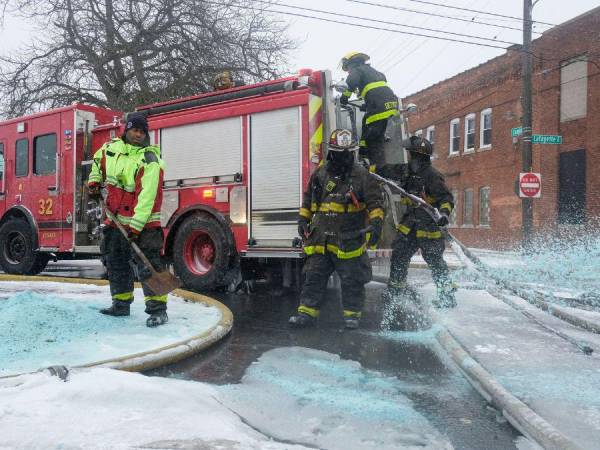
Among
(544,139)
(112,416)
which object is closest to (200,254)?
(112,416)

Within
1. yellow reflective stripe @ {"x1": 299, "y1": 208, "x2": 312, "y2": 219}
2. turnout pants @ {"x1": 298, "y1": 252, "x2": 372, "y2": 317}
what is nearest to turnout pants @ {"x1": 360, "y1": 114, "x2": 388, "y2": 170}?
yellow reflective stripe @ {"x1": 299, "y1": 208, "x2": 312, "y2": 219}

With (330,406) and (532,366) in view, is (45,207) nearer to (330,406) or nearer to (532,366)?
(330,406)

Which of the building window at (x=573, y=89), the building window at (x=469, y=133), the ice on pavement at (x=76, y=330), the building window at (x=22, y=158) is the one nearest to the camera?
the ice on pavement at (x=76, y=330)

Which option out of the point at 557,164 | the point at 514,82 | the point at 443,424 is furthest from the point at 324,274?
the point at 514,82

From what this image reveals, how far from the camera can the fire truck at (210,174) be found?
21.5 feet

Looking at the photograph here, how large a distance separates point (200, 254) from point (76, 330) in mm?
3215

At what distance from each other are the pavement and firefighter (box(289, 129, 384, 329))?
885 millimetres

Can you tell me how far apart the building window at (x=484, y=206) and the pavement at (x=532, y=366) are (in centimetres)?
1671

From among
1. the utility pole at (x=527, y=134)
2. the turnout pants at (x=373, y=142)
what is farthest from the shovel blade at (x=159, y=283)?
the utility pole at (x=527, y=134)

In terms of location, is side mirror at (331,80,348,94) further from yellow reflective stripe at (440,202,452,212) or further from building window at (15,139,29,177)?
building window at (15,139,29,177)

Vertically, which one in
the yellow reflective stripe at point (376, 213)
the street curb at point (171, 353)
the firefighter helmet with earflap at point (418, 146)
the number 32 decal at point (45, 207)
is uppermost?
the firefighter helmet with earflap at point (418, 146)

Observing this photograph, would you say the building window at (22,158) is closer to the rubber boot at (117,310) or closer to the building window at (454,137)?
the rubber boot at (117,310)

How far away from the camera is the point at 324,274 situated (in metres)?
5.30

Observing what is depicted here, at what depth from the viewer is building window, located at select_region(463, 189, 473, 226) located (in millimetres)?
23391
